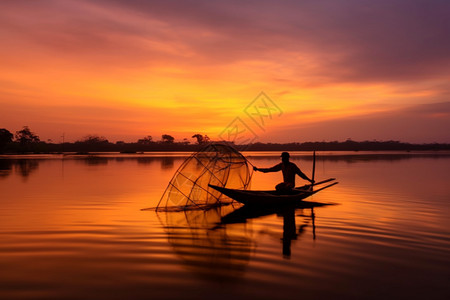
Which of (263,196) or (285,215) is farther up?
(263,196)

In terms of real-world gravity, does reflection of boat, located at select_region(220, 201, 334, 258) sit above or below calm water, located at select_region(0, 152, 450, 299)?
below

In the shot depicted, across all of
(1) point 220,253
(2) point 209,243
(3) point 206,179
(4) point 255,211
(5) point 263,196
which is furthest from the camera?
(3) point 206,179

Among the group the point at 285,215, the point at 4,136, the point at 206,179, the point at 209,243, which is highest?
the point at 4,136

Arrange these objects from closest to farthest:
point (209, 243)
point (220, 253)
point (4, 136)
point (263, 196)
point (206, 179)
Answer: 1. point (220, 253)
2. point (209, 243)
3. point (263, 196)
4. point (206, 179)
5. point (4, 136)

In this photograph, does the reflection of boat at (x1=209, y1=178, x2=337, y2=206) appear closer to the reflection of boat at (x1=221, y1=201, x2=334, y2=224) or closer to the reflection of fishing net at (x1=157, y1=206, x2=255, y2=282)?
the reflection of boat at (x1=221, y1=201, x2=334, y2=224)

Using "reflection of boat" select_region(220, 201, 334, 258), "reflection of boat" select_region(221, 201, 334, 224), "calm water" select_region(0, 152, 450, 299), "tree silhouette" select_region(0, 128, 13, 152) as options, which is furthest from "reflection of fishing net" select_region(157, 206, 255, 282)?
"tree silhouette" select_region(0, 128, 13, 152)

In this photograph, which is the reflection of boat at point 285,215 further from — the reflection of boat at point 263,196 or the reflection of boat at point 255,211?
the reflection of boat at point 263,196

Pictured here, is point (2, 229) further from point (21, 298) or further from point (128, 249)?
point (21, 298)

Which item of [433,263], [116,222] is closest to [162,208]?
[116,222]

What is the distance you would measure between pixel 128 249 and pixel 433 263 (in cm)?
533

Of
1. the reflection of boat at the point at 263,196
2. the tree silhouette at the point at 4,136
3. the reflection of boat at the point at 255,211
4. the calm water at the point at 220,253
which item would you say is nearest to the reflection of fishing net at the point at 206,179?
the calm water at the point at 220,253

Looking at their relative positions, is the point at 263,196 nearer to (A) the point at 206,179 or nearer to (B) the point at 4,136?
(A) the point at 206,179

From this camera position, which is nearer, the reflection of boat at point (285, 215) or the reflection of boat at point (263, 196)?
the reflection of boat at point (285, 215)

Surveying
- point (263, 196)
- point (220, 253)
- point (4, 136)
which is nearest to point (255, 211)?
point (263, 196)
